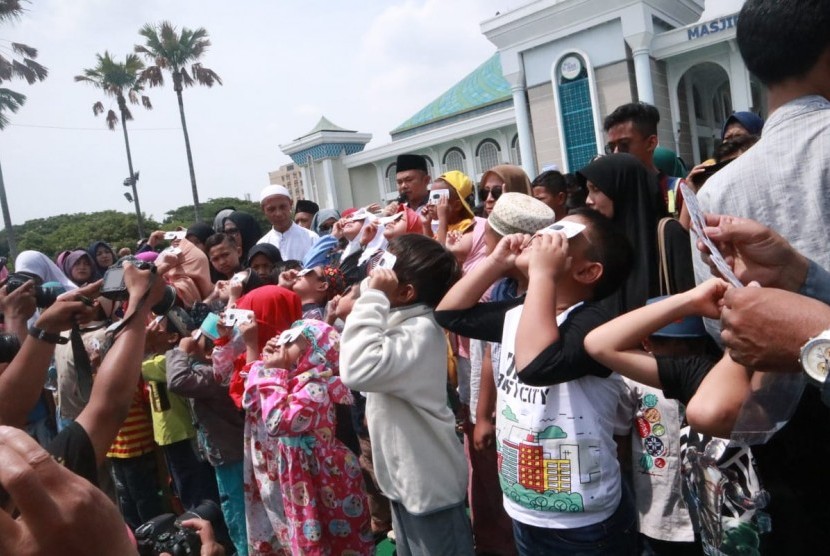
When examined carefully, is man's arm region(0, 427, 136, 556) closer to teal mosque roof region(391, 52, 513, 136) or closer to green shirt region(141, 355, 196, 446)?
green shirt region(141, 355, 196, 446)

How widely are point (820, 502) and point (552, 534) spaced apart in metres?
0.71

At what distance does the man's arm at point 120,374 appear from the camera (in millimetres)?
1646

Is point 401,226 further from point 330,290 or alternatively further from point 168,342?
point 168,342

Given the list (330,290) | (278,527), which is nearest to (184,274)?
(330,290)

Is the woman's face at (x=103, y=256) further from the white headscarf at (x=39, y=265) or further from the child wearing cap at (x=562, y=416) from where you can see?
the child wearing cap at (x=562, y=416)

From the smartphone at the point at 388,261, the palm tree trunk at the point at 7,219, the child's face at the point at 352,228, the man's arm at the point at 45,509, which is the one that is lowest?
the man's arm at the point at 45,509

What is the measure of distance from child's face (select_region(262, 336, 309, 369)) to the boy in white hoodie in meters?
0.47

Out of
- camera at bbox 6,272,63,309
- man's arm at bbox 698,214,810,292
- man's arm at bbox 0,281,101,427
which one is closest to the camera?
man's arm at bbox 698,214,810,292

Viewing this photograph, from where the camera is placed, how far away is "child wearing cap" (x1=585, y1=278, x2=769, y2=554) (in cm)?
124

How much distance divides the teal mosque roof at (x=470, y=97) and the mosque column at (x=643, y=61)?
8.50 metres

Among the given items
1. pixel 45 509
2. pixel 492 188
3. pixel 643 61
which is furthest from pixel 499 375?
pixel 643 61

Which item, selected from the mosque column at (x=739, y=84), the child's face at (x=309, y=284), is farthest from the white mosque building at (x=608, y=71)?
the child's face at (x=309, y=284)

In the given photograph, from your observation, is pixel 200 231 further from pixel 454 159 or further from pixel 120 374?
pixel 454 159

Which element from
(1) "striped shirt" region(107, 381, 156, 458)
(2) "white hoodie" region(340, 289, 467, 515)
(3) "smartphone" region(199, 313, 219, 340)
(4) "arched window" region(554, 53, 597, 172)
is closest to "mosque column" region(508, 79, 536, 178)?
(4) "arched window" region(554, 53, 597, 172)
